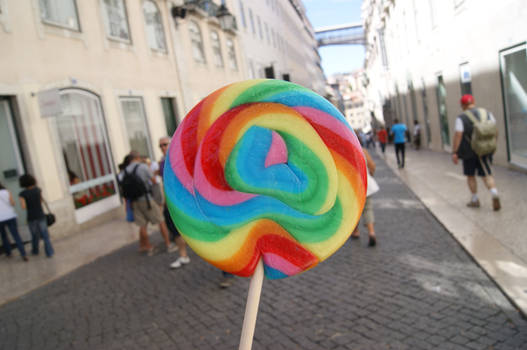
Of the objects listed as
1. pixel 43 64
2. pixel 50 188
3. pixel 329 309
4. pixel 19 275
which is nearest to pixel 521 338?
pixel 329 309

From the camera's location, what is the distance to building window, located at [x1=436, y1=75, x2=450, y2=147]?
51.9 ft

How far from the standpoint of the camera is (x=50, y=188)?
9273 mm

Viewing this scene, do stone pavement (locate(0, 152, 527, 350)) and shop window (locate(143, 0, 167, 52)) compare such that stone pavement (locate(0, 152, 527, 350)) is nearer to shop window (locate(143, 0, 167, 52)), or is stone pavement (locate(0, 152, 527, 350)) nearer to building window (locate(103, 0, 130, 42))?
building window (locate(103, 0, 130, 42))

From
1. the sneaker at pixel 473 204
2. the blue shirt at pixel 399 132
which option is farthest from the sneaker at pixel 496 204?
the blue shirt at pixel 399 132

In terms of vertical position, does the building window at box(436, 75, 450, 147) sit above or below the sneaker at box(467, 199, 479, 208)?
above

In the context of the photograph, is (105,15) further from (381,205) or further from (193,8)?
(381,205)

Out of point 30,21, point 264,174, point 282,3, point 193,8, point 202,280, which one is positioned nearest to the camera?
point 264,174

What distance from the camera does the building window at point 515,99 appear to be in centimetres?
902

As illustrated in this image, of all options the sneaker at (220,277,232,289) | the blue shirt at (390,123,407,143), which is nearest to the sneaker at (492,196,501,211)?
the sneaker at (220,277,232,289)

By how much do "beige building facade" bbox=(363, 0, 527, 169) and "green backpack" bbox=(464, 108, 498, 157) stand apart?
11.7ft

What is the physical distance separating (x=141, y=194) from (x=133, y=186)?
0.20m

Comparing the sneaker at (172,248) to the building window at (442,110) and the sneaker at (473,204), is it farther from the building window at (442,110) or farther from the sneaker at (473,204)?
the building window at (442,110)

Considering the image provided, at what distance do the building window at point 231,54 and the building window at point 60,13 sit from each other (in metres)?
11.9

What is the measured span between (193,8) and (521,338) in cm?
1612
